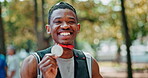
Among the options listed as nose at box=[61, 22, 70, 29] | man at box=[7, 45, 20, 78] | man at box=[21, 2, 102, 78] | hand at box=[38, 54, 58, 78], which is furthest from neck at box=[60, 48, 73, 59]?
man at box=[7, 45, 20, 78]

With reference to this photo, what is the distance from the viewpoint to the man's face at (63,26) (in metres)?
2.02

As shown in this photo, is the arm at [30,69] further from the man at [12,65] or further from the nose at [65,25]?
the man at [12,65]

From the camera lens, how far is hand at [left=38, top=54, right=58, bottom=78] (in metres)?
1.80

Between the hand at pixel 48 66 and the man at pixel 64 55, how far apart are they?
1.8 inches

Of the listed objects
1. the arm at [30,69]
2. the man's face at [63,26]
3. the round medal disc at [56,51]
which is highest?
the man's face at [63,26]

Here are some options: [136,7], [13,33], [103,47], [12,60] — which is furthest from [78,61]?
[103,47]

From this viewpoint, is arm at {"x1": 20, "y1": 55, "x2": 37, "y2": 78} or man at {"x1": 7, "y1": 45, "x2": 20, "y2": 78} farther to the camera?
man at {"x1": 7, "y1": 45, "x2": 20, "y2": 78}

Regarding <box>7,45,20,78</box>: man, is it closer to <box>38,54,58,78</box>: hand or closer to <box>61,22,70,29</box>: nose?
<box>61,22,70,29</box>: nose

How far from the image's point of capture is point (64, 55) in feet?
6.93

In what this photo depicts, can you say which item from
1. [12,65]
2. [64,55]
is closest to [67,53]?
[64,55]

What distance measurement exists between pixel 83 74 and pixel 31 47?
158ft

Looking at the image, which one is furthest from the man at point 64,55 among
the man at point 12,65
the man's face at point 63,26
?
the man at point 12,65

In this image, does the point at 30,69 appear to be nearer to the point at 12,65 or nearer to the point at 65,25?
the point at 65,25

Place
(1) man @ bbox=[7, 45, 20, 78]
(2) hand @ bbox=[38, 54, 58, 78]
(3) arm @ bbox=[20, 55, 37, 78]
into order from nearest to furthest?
(2) hand @ bbox=[38, 54, 58, 78], (3) arm @ bbox=[20, 55, 37, 78], (1) man @ bbox=[7, 45, 20, 78]
